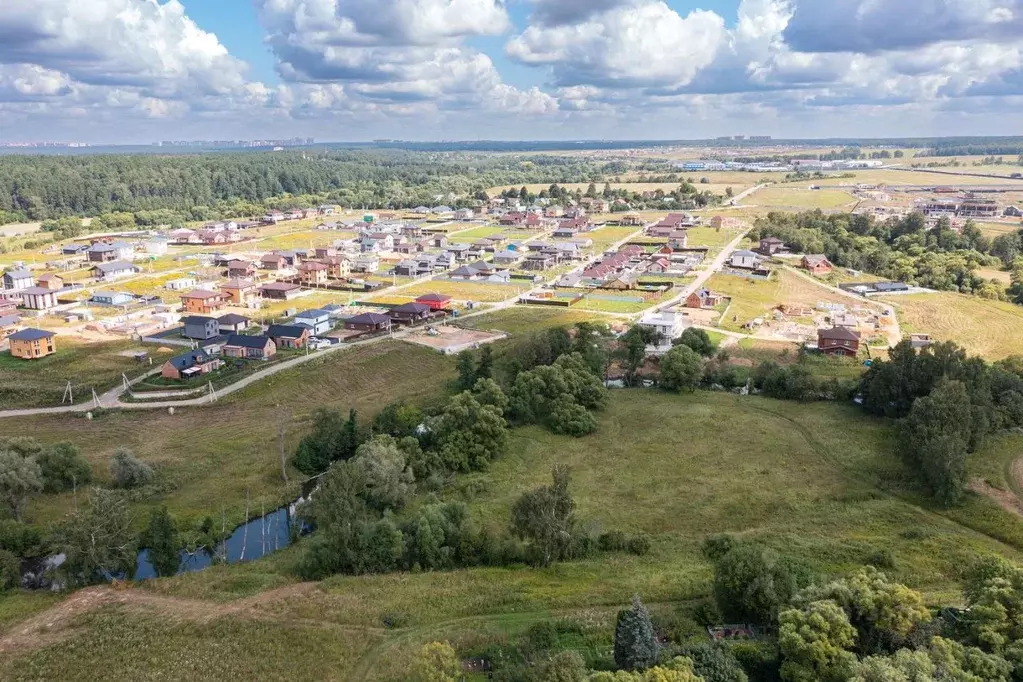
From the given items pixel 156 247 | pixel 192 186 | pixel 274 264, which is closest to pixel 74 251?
pixel 156 247

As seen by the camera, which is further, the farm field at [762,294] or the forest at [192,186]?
the forest at [192,186]

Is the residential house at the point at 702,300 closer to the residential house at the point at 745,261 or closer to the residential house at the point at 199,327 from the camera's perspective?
the residential house at the point at 745,261

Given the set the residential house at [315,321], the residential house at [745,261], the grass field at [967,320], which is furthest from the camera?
the residential house at [745,261]

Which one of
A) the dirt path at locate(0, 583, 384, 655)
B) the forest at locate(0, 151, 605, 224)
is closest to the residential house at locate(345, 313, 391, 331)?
the dirt path at locate(0, 583, 384, 655)

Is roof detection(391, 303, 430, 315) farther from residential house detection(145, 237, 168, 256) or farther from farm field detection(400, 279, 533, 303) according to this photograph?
residential house detection(145, 237, 168, 256)

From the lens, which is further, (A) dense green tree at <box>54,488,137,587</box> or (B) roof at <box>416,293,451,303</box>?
(B) roof at <box>416,293,451,303</box>

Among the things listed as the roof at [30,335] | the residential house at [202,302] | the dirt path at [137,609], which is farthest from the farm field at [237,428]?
the residential house at [202,302]

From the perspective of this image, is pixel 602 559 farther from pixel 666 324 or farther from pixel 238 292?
pixel 238 292
